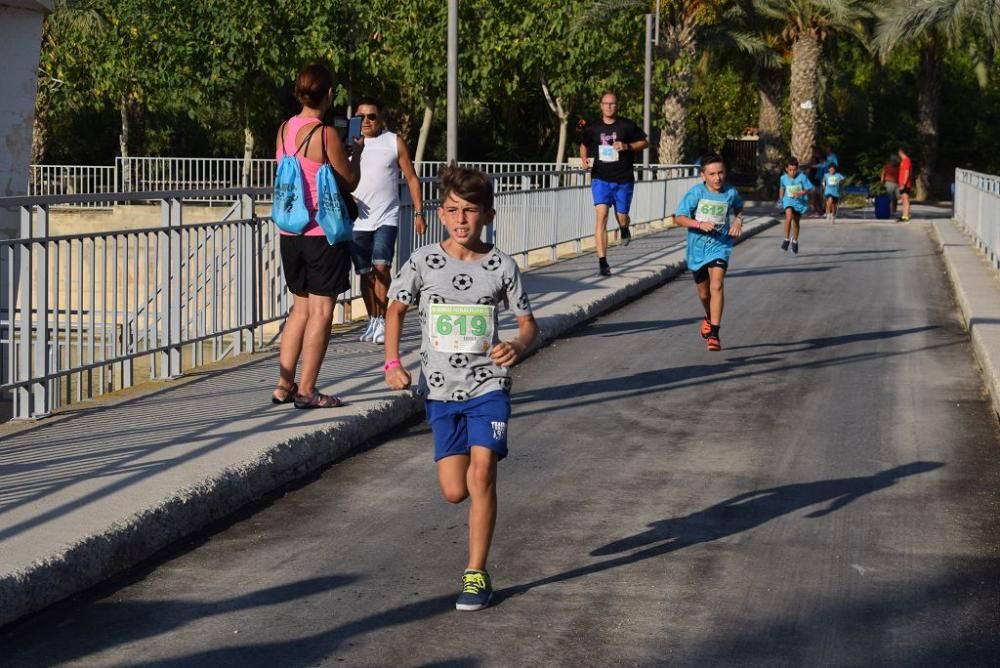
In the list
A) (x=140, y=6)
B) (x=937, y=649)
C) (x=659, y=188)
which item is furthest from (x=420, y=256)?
(x=140, y=6)

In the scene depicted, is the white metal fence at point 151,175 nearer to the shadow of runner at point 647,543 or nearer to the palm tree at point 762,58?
the palm tree at point 762,58

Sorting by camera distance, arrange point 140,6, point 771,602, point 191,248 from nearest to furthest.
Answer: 1. point 771,602
2. point 191,248
3. point 140,6

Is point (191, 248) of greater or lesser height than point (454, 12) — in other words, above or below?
below

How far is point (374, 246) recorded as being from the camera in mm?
11539

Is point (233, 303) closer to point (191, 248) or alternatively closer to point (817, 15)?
point (191, 248)

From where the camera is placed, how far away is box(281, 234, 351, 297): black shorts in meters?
8.65

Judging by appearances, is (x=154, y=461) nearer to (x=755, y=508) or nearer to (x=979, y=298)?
(x=755, y=508)

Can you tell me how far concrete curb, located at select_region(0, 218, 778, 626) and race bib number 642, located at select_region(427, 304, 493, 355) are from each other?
Answer: 146 centimetres

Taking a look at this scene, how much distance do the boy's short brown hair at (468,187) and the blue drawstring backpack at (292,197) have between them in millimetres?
3159

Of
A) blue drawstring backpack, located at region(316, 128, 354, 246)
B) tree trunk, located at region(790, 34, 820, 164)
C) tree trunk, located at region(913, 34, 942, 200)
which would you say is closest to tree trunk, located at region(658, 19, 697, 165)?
tree trunk, located at region(790, 34, 820, 164)

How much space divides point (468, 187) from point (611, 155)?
11.8m

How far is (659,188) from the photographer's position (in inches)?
1210

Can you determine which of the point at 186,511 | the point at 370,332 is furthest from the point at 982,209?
the point at 186,511

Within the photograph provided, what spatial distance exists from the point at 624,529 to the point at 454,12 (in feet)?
34.4
